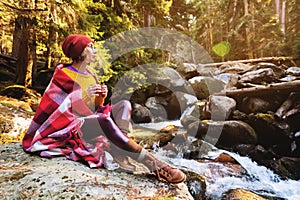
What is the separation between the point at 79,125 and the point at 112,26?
225 inches

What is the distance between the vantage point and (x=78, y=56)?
2.21 meters

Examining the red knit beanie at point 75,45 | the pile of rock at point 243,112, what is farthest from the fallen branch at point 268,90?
the red knit beanie at point 75,45

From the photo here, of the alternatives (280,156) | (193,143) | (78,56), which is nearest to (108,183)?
(78,56)

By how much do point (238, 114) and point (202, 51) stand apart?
17935 mm

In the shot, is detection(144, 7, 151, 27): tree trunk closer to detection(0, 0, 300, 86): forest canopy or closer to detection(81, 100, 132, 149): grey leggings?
detection(0, 0, 300, 86): forest canopy

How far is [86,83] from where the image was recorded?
7.63 ft

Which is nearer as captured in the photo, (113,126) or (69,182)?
(69,182)

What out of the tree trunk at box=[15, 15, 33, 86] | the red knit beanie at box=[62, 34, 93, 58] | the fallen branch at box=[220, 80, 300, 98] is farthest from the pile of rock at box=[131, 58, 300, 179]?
the red knit beanie at box=[62, 34, 93, 58]

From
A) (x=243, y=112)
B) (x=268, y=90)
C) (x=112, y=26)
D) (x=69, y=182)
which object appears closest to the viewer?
(x=69, y=182)

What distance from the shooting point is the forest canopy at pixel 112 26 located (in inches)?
212

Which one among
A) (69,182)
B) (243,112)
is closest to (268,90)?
(243,112)

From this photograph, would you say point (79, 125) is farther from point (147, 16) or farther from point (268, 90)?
point (147, 16)

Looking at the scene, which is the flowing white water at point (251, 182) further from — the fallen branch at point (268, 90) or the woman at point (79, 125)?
the fallen branch at point (268, 90)

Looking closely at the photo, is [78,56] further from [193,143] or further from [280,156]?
[280,156]
